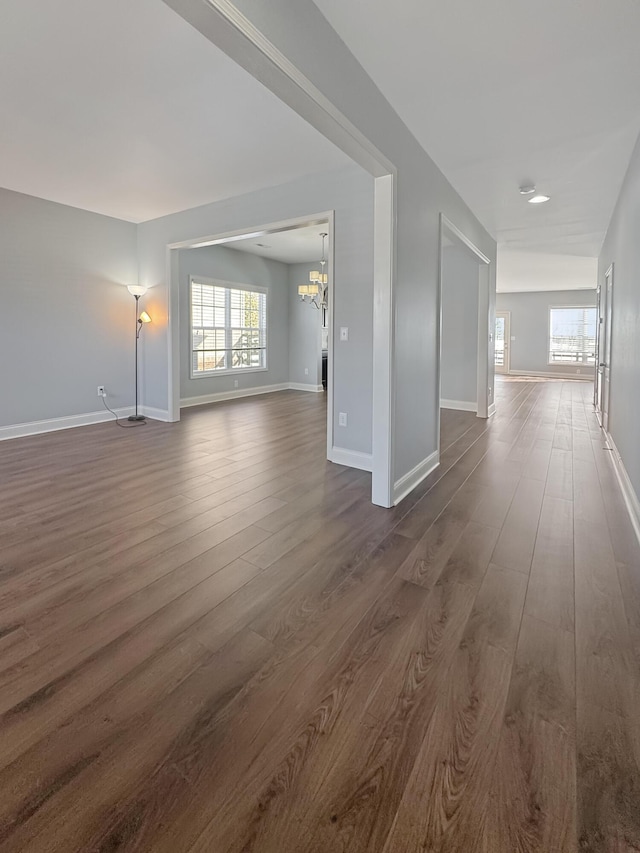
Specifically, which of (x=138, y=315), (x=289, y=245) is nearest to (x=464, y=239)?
(x=289, y=245)

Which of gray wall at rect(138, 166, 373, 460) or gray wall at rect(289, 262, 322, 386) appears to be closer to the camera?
gray wall at rect(138, 166, 373, 460)

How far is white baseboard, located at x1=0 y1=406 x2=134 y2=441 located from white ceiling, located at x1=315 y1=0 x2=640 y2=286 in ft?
16.6

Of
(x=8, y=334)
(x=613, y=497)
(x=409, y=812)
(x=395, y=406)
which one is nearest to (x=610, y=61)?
(x=395, y=406)

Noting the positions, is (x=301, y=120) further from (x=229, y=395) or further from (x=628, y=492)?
(x=229, y=395)

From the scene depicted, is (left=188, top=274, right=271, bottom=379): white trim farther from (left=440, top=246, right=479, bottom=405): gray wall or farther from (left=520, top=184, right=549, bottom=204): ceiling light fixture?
(left=520, top=184, right=549, bottom=204): ceiling light fixture

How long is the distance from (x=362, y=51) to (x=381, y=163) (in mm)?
566

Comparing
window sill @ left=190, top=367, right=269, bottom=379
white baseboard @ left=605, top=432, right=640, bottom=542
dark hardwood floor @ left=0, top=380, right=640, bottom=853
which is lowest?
dark hardwood floor @ left=0, top=380, right=640, bottom=853

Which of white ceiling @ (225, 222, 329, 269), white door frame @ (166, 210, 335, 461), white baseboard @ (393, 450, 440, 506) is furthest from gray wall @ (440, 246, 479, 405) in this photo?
white baseboard @ (393, 450, 440, 506)

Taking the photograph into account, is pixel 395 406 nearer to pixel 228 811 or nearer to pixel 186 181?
pixel 228 811

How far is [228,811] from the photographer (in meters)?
1.11

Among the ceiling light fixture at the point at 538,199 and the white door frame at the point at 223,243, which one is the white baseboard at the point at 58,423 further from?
the ceiling light fixture at the point at 538,199

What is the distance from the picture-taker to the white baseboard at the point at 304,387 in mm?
9255

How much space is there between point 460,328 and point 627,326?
372 cm

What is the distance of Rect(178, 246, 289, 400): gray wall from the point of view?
733cm
